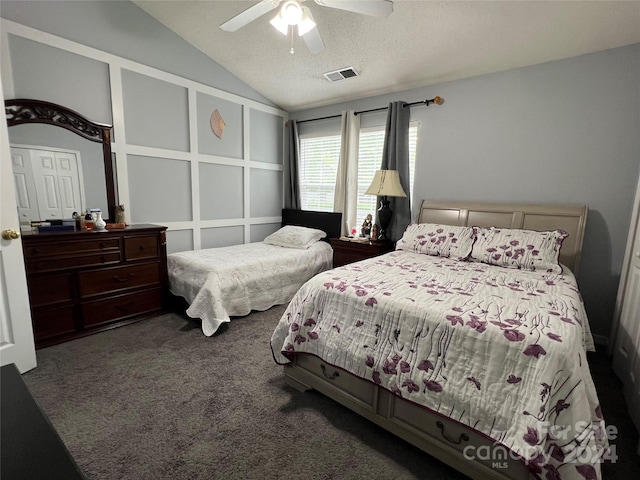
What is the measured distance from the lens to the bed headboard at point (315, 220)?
160 inches

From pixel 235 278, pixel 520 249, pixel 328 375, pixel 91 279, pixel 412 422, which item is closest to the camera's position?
pixel 412 422

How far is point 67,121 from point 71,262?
1.28m

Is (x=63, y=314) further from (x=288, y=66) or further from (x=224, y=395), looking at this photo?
(x=288, y=66)

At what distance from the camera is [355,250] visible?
3.47 metres

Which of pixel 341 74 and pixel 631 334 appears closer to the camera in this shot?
pixel 631 334

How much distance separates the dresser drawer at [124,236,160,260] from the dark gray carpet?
81 centimetres

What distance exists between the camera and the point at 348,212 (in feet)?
13.3

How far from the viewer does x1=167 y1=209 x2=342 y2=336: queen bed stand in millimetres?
2676

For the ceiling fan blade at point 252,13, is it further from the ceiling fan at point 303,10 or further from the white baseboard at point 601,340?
the white baseboard at point 601,340

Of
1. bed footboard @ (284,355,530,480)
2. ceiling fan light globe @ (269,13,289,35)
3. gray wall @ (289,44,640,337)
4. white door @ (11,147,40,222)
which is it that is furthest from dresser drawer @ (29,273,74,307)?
gray wall @ (289,44,640,337)

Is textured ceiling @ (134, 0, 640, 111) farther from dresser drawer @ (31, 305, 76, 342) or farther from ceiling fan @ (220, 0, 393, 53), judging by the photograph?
dresser drawer @ (31, 305, 76, 342)

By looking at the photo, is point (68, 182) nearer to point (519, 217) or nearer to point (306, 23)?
point (306, 23)

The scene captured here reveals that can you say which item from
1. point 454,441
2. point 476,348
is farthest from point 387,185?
point 454,441

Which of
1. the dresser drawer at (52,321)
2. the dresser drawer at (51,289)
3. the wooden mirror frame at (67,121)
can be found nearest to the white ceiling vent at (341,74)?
the wooden mirror frame at (67,121)
